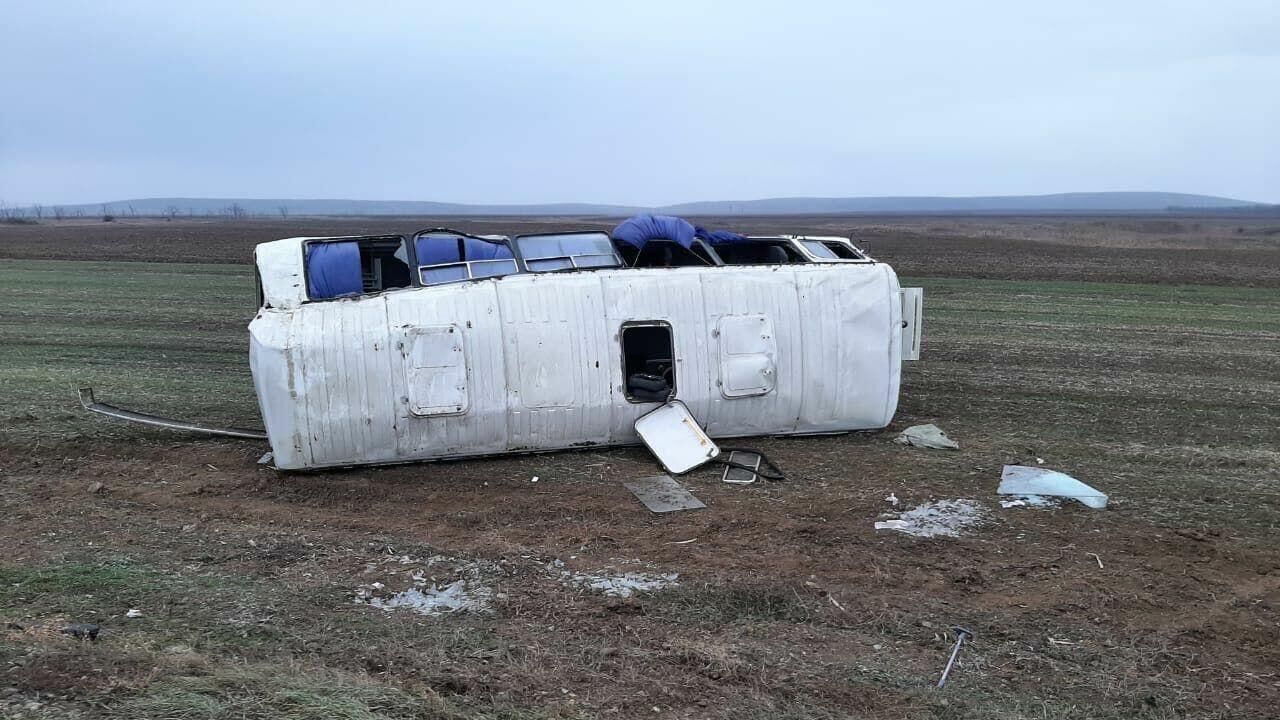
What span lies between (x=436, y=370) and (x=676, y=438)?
8.96 feet

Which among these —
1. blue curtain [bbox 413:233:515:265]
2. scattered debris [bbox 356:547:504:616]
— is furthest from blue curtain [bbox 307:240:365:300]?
scattered debris [bbox 356:547:504:616]

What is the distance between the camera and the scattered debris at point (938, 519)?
24.3ft

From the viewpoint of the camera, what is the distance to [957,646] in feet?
17.6

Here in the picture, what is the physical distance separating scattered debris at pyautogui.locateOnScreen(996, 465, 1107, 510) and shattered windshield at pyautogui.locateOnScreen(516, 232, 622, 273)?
197 inches

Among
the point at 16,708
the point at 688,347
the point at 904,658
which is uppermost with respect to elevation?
the point at 688,347

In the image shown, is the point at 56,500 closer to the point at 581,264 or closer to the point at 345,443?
the point at 345,443

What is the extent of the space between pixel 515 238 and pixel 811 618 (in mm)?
6201

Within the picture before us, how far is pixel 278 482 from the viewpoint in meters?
8.52

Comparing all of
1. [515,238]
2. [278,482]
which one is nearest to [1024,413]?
[515,238]

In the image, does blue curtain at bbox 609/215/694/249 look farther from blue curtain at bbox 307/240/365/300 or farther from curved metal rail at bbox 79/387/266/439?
curved metal rail at bbox 79/387/266/439

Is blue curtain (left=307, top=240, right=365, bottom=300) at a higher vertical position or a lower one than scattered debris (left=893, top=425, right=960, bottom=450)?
higher

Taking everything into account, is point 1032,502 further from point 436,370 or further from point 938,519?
point 436,370

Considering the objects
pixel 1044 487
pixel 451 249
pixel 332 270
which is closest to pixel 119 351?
pixel 332 270

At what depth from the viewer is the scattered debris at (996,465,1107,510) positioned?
8.05 meters
